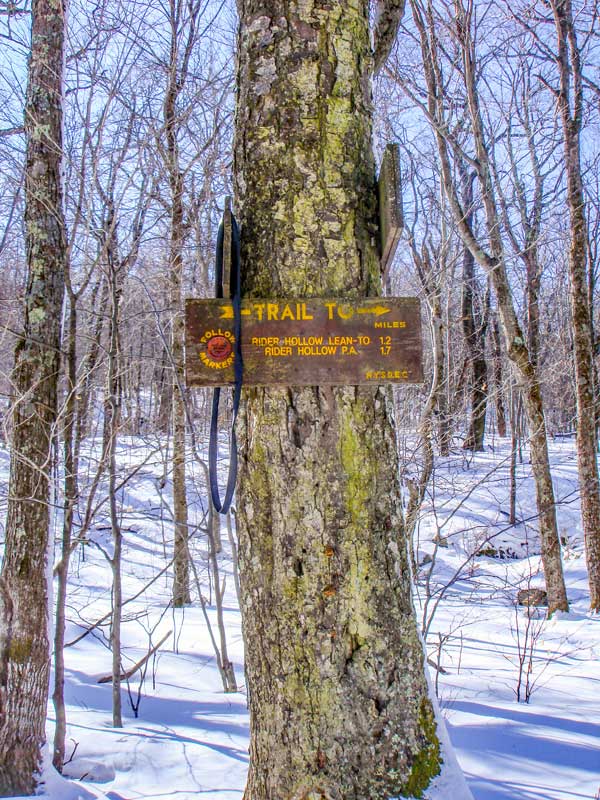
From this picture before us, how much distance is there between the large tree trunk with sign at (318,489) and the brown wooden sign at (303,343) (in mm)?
52

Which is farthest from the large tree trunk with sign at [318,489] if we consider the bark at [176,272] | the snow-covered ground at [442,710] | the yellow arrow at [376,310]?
the bark at [176,272]

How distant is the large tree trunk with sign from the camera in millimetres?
1552

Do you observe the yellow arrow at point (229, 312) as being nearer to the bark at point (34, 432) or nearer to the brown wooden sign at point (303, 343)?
the brown wooden sign at point (303, 343)

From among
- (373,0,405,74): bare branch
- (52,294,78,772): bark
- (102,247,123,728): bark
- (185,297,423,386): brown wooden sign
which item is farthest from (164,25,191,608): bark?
(185,297,423,386): brown wooden sign

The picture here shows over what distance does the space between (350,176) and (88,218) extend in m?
2.36

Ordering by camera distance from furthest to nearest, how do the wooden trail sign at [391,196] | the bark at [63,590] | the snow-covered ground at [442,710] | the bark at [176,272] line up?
the bark at [176,272]
the bark at [63,590]
the snow-covered ground at [442,710]
the wooden trail sign at [391,196]

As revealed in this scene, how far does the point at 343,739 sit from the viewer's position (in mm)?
1535

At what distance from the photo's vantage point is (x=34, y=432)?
11.3 ft

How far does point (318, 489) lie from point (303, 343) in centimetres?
38

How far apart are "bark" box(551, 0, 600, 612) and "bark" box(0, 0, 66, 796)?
6.39 meters

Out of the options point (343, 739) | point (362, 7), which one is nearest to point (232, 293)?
point (362, 7)

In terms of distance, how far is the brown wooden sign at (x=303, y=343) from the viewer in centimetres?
158

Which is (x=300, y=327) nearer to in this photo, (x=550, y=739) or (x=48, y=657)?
(x=550, y=739)

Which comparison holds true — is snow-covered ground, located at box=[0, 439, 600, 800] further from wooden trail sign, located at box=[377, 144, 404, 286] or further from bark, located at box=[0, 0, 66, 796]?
wooden trail sign, located at box=[377, 144, 404, 286]
